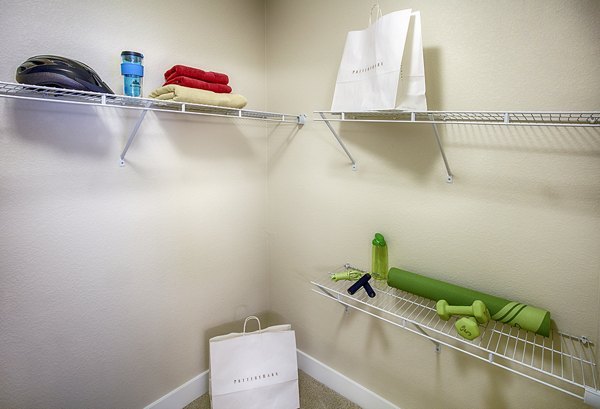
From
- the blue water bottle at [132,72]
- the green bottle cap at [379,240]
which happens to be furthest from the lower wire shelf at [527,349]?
the blue water bottle at [132,72]

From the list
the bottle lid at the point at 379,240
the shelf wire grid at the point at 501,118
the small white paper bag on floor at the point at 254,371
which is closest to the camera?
the shelf wire grid at the point at 501,118

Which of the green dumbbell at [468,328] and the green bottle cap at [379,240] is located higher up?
the green bottle cap at [379,240]

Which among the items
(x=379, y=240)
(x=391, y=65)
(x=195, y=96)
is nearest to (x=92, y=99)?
(x=195, y=96)

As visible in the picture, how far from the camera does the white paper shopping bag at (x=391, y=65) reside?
3.48 ft

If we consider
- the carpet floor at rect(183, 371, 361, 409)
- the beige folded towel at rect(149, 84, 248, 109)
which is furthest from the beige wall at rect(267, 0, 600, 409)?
the beige folded towel at rect(149, 84, 248, 109)

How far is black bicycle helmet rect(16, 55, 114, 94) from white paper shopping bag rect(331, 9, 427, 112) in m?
0.92

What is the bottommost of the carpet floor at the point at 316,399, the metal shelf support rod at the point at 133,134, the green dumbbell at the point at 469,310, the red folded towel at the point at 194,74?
the carpet floor at the point at 316,399

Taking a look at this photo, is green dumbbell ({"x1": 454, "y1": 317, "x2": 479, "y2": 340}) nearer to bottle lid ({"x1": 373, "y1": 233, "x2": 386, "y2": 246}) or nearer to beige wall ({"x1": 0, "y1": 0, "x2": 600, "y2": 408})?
beige wall ({"x1": 0, "y1": 0, "x2": 600, "y2": 408})

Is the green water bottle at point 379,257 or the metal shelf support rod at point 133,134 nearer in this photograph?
the metal shelf support rod at point 133,134

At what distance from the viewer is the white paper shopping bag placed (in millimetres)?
1062

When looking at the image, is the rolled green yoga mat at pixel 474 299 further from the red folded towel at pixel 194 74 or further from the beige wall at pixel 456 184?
the red folded towel at pixel 194 74

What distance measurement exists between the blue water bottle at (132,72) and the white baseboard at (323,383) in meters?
1.45

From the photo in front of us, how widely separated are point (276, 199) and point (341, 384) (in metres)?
1.08

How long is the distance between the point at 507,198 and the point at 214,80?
1.22 metres
